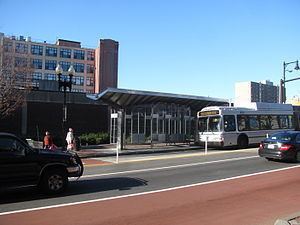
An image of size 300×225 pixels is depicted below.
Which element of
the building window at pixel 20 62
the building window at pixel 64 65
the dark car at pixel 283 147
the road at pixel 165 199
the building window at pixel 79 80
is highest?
the building window at pixel 64 65

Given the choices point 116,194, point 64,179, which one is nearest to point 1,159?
point 64,179

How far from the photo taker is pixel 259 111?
30.8 meters

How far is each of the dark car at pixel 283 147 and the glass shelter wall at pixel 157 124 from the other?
1736 centimetres

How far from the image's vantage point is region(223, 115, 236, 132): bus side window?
2884 cm

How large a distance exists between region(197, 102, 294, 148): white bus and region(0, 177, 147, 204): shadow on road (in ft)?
49.5

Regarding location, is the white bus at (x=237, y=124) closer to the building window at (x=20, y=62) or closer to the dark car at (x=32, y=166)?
the building window at (x=20, y=62)

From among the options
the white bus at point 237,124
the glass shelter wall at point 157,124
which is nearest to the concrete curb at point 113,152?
the white bus at point 237,124

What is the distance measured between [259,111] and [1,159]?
23150mm

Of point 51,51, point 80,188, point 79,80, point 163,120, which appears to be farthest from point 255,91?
point 80,188

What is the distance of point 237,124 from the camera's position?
29297mm

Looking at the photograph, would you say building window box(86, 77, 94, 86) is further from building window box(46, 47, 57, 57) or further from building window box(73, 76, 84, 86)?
building window box(46, 47, 57, 57)

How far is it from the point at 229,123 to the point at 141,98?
6.82 metres

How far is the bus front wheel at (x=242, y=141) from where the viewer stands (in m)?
29.3

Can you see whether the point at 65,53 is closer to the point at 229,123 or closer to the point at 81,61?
the point at 81,61
